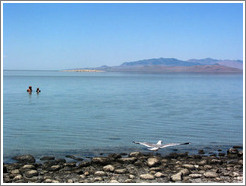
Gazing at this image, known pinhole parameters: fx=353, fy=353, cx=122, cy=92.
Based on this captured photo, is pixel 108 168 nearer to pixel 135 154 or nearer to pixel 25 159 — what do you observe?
pixel 135 154

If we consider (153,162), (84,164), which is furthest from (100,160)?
(153,162)

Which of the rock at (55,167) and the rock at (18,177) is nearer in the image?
the rock at (18,177)

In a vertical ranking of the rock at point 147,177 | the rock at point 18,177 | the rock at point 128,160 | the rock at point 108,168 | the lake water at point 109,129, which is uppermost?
the lake water at point 109,129

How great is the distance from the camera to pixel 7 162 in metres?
11.9

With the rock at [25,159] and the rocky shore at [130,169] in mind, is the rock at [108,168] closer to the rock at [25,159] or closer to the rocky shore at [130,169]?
the rocky shore at [130,169]

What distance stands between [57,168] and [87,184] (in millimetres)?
1733

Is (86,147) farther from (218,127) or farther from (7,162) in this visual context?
(218,127)

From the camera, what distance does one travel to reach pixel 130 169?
10938 millimetres

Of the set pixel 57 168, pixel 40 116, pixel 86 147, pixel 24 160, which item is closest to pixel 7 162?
pixel 24 160

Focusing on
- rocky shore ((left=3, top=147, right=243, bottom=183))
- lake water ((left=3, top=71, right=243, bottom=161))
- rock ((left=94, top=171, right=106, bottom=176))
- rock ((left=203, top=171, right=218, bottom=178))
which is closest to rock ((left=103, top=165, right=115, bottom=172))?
rocky shore ((left=3, top=147, right=243, bottom=183))

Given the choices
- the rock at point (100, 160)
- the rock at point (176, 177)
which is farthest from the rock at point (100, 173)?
the rock at point (176, 177)

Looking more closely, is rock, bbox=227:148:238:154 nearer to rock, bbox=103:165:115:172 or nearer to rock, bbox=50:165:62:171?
rock, bbox=103:165:115:172

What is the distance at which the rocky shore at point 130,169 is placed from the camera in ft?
32.8

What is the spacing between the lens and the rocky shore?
32.8ft
